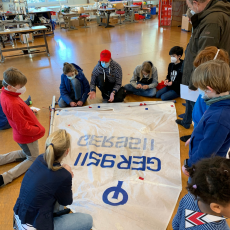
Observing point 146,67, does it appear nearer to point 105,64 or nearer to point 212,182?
point 105,64

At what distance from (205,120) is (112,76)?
79.8 inches

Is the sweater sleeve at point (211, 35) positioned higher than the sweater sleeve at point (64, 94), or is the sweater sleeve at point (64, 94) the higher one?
the sweater sleeve at point (211, 35)

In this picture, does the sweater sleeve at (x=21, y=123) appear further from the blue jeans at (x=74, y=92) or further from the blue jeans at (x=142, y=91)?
the blue jeans at (x=142, y=91)

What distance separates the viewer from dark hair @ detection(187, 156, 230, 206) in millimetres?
816

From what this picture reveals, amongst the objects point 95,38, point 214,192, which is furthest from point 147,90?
point 95,38

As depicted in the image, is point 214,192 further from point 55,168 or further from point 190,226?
point 55,168

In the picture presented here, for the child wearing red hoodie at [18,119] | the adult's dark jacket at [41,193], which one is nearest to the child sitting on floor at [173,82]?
the child wearing red hoodie at [18,119]

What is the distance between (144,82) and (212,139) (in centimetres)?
220

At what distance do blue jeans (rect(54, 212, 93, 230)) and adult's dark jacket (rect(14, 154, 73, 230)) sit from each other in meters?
0.09

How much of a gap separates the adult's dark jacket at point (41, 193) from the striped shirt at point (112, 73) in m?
2.08

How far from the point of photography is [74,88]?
10.2 ft

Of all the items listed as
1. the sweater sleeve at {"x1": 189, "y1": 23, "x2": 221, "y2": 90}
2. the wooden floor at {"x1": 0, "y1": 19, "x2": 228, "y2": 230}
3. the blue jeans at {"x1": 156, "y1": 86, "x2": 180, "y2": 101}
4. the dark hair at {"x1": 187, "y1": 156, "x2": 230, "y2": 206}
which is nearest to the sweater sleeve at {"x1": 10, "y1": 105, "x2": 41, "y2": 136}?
the wooden floor at {"x1": 0, "y1": 19, "x2": 228, "y2": 230}

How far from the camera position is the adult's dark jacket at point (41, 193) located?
1.20m

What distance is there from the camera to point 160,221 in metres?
1.59
